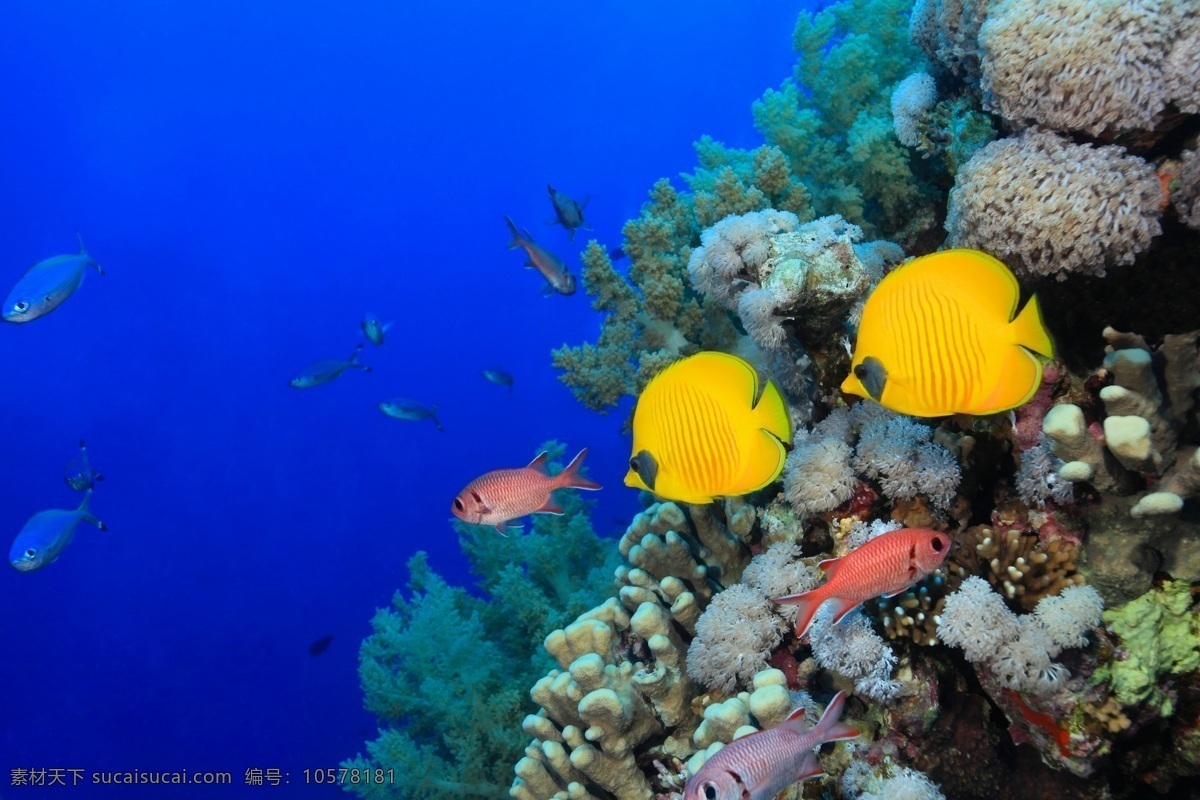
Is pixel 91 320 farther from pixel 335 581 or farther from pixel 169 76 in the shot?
pixel 335 581

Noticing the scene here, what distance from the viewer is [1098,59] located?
A: 229 cm

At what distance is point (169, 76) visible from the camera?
43.6 m

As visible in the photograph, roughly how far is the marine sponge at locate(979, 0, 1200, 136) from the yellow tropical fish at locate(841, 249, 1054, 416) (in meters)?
1.19

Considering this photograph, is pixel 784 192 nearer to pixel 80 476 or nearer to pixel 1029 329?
pixel 1029 329

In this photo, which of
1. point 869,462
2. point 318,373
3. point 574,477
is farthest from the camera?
point 318,373

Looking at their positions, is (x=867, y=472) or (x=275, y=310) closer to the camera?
(x=867, y=472)

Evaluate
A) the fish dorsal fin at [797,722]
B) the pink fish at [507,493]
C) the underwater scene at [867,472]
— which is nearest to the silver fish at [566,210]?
the underwater scene at [867,472]

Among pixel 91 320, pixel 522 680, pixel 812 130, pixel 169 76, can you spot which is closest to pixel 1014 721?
pixel 522 680

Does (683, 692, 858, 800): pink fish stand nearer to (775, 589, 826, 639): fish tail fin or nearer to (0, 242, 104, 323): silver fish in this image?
(775, 589, 826, 639): fish tail fin

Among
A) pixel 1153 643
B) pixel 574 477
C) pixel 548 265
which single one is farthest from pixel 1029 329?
pixel 548 265

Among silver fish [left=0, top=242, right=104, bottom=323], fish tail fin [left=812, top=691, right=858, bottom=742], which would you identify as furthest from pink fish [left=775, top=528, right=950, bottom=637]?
silver fish [left=0, top=242, right=104, bottom=323]

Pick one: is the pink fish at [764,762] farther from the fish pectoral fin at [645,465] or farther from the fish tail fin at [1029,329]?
the fish tail fin at [1029,329]

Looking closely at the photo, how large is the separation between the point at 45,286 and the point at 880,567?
7345mm

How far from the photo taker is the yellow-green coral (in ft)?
7.39
